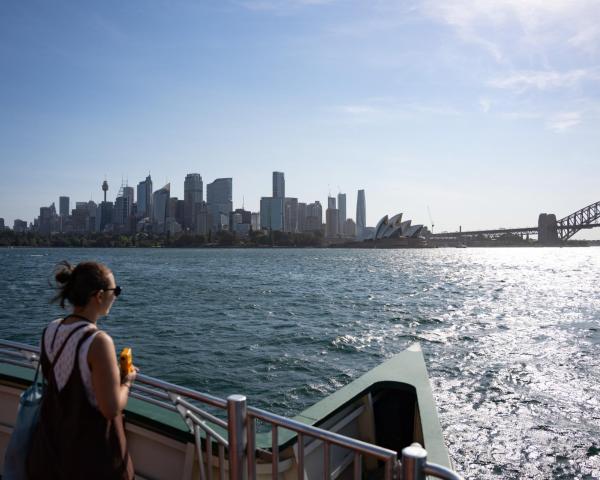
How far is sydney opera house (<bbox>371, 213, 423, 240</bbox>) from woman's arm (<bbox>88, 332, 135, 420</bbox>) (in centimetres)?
15718

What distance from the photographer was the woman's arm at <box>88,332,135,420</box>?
2041 millimetres

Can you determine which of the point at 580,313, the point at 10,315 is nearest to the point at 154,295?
the point at 10,315

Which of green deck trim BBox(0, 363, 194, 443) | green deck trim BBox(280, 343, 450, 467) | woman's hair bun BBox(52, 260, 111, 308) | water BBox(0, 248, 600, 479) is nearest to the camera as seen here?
woman's hair bun BBox(52, 260, 111, 308)

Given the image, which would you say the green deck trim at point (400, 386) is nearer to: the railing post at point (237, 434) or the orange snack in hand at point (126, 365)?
the railing post at point (237, 434)

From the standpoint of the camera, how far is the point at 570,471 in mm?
7117

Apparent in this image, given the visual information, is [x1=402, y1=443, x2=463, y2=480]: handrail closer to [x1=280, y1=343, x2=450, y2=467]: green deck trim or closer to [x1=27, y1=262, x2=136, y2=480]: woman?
[x1=27, y1=262, x2=136, y2=480]: woman

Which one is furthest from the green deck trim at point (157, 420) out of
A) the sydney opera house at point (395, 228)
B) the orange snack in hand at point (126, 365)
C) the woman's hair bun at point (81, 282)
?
the sydney opera house at point (395, 228)

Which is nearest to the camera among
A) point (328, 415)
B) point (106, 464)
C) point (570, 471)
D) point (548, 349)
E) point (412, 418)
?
point (106, 464)

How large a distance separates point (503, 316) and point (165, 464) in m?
22.9

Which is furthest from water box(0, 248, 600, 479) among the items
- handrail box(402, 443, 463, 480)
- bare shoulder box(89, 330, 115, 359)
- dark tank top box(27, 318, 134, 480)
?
bare shoulder box(89, 330, 115, 359)

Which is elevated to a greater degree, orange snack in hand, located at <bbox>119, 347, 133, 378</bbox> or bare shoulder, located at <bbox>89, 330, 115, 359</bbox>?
bare shoulder, located at <bbox>89, 330, 115, 359</bbox>

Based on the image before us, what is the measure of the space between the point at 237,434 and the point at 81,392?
0.76 metres

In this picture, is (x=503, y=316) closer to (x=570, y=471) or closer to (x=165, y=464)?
(x=570, y=471)

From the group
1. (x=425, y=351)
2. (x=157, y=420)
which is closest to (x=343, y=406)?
(x=157, y=420)
